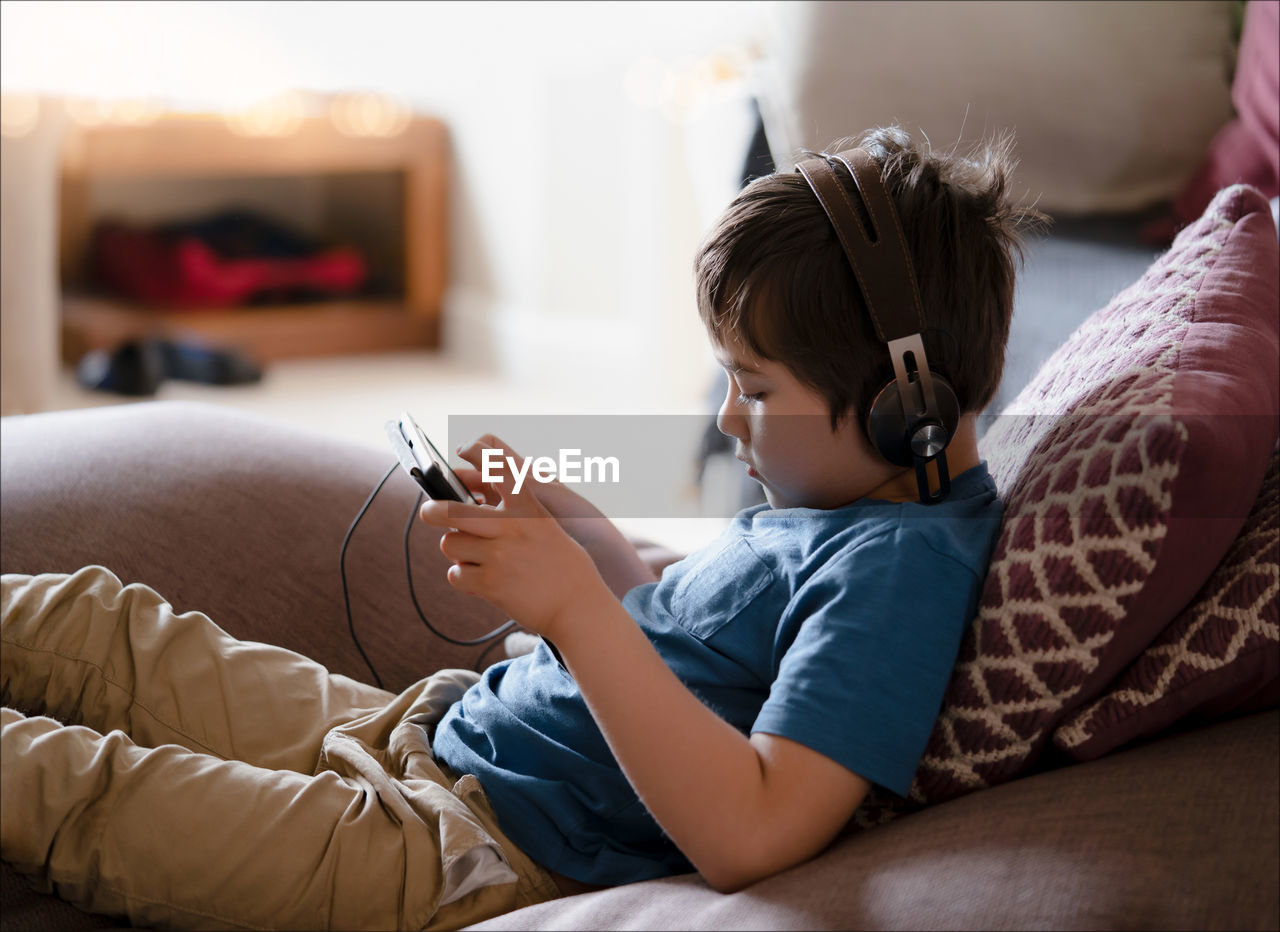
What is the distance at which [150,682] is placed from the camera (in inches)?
33.4

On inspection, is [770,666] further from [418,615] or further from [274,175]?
[274,175]

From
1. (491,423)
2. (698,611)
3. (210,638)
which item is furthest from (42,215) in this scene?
(698,611)

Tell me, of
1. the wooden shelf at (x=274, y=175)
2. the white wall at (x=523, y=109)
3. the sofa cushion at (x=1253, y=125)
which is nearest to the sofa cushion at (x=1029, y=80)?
the sofa cushion at (x=1253, y=125)

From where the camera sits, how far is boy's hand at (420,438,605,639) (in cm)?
66

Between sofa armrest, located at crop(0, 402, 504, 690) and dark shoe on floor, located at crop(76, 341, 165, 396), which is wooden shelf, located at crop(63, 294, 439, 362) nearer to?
dark shoe on floor, located at crop(76, 341, 165, 396)

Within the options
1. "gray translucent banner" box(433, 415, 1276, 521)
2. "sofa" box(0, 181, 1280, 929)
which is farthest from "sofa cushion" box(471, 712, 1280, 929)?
"gray translucent banner" box(433, 415, 1276, 521)

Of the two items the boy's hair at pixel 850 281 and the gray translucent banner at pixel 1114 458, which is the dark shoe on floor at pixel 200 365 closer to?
the gray translucent banner at pixel 1114 458

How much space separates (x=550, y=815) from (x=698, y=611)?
6.1 inches

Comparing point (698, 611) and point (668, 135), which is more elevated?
point (668, 135)

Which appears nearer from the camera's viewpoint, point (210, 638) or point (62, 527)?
point (210, 638)

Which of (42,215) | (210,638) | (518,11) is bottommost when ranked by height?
(210,638)

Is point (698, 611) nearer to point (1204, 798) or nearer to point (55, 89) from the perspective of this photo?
point (1204, 798)

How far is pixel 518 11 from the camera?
296cm

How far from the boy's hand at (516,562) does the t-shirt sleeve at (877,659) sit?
121mm
